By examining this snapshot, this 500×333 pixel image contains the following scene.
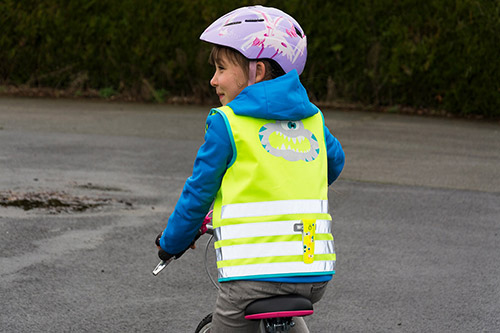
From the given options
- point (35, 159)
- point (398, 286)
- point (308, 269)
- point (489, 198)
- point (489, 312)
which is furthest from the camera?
point (35, 159)

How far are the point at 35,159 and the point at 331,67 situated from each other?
21.3ft

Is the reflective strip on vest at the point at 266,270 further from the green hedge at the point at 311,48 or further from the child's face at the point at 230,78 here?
the green hedge at the point at 311,48

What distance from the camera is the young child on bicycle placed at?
2.65m

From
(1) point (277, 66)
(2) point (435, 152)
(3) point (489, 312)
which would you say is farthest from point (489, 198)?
(1) point (277, 66)

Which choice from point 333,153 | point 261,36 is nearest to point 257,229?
point 333,153

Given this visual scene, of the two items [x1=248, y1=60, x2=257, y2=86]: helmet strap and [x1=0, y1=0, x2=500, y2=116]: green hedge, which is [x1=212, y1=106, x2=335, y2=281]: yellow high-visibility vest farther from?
[x1=0, y1=0, x2=500, y2=116]: green hedge

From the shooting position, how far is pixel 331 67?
46.0 ft

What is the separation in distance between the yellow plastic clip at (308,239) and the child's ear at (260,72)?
0.53 meters

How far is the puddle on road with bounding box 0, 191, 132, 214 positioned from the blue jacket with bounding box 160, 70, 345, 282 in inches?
172

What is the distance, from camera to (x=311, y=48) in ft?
45.5

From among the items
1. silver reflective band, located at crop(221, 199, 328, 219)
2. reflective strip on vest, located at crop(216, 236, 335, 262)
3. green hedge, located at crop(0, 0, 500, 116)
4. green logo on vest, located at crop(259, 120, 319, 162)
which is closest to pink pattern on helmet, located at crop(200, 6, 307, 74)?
green logo on vest, located at crop(259, 120, 319, 162)

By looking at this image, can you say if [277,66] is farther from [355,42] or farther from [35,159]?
[355,42]

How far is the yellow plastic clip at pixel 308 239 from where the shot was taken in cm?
266

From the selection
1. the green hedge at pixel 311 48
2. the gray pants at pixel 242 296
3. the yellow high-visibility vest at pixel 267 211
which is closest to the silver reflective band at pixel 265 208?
the yellow high-visibility vest at pixel 267 211
